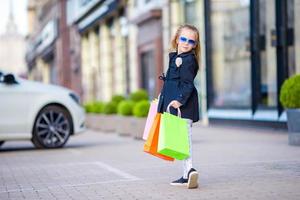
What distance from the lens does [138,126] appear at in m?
15.5

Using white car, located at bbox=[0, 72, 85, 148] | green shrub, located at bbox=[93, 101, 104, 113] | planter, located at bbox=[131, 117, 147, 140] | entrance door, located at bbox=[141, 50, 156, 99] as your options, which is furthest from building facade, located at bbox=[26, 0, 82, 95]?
white car, located at bbox=[0, 72, 85, 148]

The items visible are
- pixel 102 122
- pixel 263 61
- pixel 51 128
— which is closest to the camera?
pixel 51 128

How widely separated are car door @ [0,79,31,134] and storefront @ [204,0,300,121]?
594cm

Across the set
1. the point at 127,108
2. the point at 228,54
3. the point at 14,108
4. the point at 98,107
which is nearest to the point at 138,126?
the point at 127,108

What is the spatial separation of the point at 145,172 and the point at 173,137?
1871 millimetres

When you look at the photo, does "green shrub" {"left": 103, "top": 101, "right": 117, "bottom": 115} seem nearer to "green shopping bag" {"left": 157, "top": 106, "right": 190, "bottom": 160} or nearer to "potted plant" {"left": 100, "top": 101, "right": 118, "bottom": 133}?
"potted plant" {"left": 100, "top": 101, "right": 118, "bottom": 133}

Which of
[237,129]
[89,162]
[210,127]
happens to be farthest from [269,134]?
[89,162]

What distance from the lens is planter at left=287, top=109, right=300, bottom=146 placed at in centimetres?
1137

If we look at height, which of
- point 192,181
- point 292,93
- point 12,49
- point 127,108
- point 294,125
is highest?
point 12,49

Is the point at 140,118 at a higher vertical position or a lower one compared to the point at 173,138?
lower

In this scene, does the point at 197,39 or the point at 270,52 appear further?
the point at 270,52

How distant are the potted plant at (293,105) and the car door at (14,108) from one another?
15.5 feet

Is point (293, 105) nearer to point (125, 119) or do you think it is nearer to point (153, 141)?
point (153, 141)

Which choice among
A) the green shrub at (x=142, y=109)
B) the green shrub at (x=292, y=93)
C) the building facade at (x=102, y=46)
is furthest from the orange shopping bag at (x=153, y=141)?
the building facade at (x=102, y=46)
